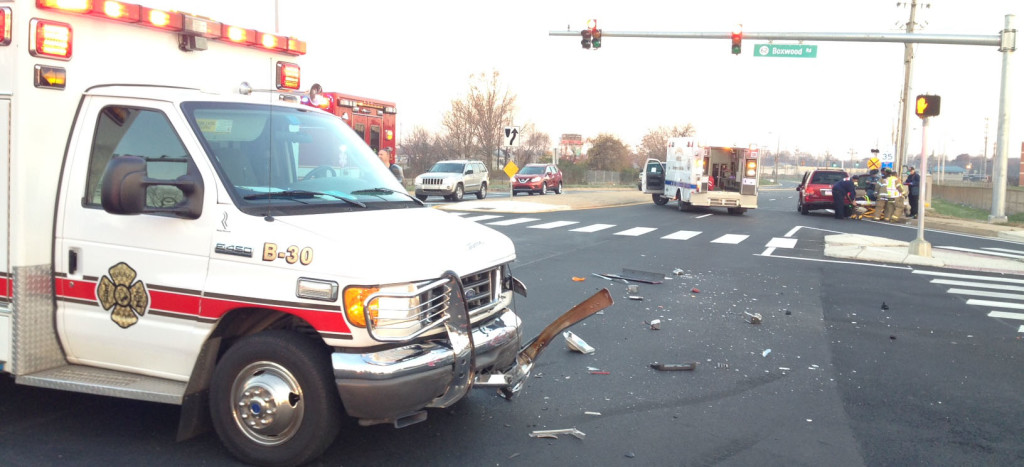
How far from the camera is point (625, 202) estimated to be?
118ft

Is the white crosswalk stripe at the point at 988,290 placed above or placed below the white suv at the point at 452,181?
below

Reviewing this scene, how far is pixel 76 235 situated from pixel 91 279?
29cm

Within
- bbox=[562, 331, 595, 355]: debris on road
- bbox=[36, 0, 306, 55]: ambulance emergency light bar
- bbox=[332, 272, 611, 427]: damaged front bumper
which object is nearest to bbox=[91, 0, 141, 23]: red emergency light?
bbox=[36, 0, 306, 55]: ambulance emergency light bar

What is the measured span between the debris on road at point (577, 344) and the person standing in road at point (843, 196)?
905 inches

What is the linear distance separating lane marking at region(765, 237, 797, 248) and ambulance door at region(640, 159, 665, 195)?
44.0 feet

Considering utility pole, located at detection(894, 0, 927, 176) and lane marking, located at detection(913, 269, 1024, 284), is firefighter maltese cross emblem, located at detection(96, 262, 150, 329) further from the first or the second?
utility pole, located at detection(894, 0, 927, 176)

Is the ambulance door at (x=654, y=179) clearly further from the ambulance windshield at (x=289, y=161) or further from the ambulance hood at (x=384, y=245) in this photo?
the ambulance hood at (x=384, y=245)

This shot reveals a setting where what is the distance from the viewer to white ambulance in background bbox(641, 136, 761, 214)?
2761 cm

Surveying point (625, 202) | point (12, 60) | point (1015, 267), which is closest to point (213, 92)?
point (12, 60)

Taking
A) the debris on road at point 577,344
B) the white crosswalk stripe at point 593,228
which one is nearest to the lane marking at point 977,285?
the debris on road at point 577,344

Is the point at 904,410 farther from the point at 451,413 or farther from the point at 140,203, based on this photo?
the point at 140,203

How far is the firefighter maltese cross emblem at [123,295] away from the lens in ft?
14.3

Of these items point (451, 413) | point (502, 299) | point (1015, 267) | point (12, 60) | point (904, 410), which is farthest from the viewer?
point (1015, 267)

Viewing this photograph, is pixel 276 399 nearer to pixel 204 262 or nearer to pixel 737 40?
pixel 204 262
